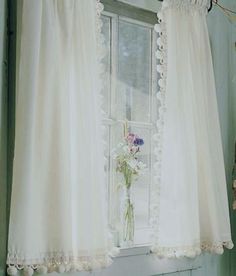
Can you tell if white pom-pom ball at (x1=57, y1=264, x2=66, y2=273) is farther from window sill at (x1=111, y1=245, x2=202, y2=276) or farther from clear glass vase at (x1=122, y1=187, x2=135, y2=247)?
clear glass vase at (x1=122, y1=187, x2=135, y2=247)

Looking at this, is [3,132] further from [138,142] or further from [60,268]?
[138,142]

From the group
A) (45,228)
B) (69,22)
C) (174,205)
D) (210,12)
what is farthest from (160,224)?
(210,12)

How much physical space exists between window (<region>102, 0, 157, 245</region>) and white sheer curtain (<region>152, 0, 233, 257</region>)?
0.08 metres

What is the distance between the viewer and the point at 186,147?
1.98m

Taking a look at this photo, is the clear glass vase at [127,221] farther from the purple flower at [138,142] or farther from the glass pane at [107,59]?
the glass pane at [107,59]

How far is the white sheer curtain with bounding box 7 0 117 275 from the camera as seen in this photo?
5.04ft

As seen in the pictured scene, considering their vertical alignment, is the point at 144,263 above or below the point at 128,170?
below

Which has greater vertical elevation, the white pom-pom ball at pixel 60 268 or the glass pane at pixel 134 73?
the glass pane at pixel 134 73

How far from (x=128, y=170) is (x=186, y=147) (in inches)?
10.4

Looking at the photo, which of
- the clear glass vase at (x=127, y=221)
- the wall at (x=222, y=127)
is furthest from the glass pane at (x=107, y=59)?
the clear glass vase at (x=127, y=221)

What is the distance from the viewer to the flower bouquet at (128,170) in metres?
1.95

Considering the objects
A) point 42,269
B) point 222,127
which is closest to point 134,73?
point 222,127

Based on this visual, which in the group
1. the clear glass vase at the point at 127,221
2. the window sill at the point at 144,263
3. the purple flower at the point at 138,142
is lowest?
the window sill at the point at 144,263

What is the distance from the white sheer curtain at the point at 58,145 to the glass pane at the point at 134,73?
25 centimetres
